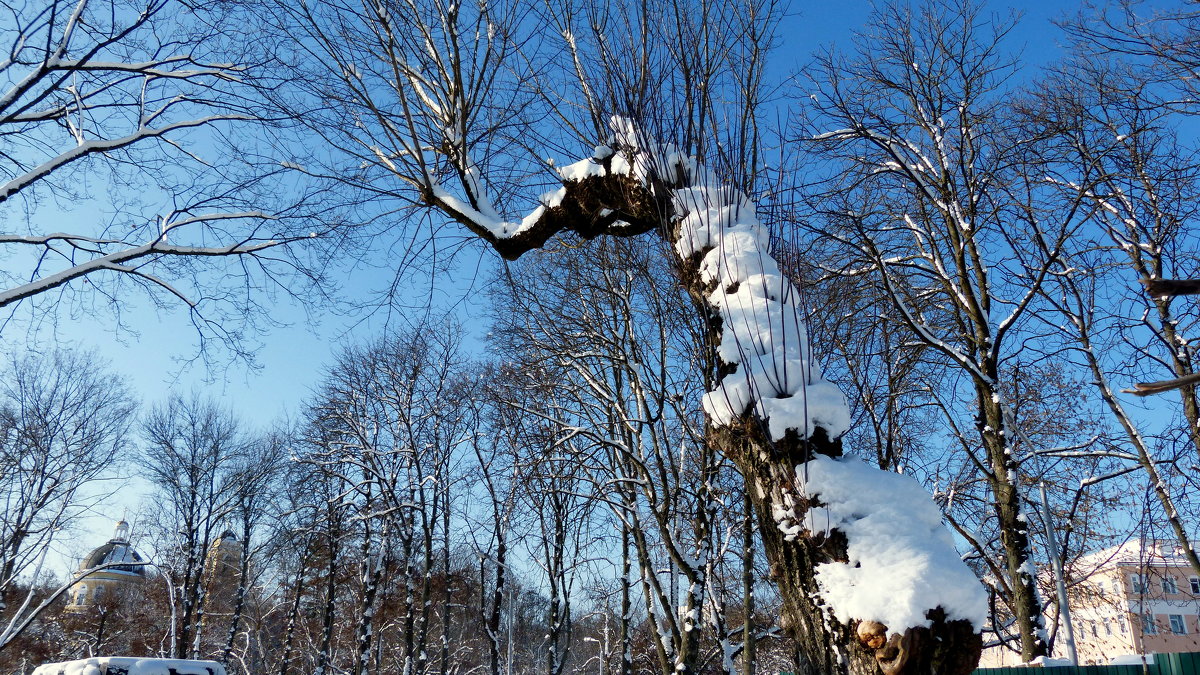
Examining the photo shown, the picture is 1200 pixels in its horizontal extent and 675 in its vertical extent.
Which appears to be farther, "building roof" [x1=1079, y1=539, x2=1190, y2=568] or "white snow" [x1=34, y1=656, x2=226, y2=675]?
"white snow" [x1=34, y1=656, x2=226, y2=675]

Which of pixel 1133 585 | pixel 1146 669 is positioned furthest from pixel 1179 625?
pixel 1146 669

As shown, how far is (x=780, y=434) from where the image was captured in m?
2.82

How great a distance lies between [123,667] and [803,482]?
11.8 meters

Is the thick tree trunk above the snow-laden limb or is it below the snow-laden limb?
below

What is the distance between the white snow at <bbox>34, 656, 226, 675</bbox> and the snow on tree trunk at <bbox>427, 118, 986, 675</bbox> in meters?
11.1

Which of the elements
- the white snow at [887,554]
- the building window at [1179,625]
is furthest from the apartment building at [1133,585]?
the building window at [1179,625]

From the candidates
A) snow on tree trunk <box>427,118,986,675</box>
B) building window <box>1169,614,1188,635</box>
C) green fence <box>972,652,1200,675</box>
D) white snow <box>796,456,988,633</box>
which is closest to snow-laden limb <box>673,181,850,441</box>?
snow on tree trunk <box>427,118,986,675</box>

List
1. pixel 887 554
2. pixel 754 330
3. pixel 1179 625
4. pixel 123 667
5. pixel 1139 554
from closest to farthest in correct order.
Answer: pixel 887 554, pixel 754 330, pixel 1139 554, pixel 123 667, pixel 1179 625

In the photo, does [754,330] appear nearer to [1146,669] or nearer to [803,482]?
[803,482]

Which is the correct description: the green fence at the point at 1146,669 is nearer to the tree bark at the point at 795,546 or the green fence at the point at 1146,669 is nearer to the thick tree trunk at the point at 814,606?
the tree bark at the point at 795,546

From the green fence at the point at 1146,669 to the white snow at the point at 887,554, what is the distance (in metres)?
6.10

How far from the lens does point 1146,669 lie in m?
7.66

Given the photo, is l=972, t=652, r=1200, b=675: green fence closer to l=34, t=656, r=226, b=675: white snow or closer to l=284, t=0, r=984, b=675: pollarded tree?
l=284, t=0, r=984, b=675: pollarded tree

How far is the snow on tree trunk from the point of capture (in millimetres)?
2406
